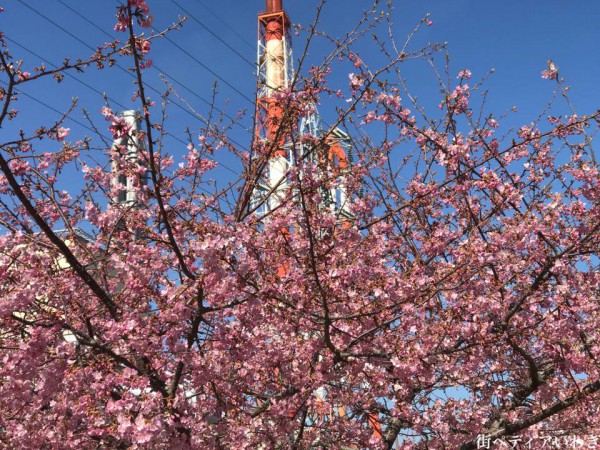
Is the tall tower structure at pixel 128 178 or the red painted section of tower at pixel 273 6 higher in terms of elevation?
the red painted section of tower at pixel 273 6

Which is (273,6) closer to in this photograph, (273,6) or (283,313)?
(273,6)

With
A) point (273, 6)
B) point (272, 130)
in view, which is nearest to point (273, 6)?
point (273, 6)

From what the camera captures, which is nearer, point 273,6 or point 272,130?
point 272,130

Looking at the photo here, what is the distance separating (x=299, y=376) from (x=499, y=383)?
2.45 meters

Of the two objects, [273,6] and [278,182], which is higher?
[273,6]

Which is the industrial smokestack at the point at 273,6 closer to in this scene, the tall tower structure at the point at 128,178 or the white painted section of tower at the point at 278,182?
the white painted section of tower at the point at 278,182

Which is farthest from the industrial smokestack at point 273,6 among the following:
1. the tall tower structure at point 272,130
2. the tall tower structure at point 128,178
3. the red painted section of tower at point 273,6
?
the tall tower structure at point 128,178

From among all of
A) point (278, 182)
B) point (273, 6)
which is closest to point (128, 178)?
point (278, 182)

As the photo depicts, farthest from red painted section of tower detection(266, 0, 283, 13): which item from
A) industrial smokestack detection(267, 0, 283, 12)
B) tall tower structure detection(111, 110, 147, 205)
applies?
tall tower structure detection(111, 110, 147, 205)

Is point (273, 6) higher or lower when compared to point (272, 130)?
higher

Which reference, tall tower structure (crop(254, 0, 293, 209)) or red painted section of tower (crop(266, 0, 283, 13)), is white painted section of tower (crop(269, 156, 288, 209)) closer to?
tall tower structure (crop(254, 0, 293, 209))

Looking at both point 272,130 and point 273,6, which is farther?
point 273,6

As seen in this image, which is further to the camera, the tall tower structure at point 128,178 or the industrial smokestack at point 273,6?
the industrial smokestack at point 273,6

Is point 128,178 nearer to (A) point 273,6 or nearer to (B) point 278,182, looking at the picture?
(B) point 278,182
